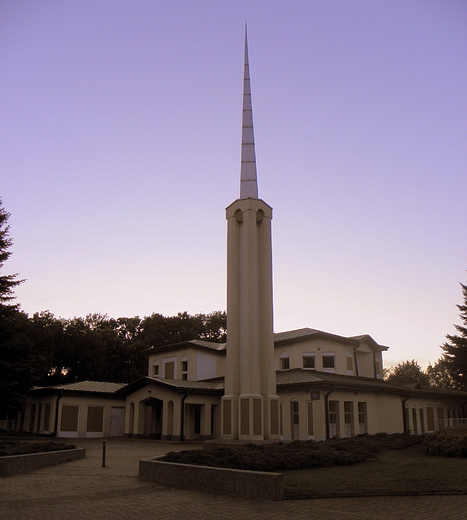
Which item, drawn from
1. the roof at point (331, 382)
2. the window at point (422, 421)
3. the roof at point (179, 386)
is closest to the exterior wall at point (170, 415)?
the roof at point (179, 386)

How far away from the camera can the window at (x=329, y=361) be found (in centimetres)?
3634

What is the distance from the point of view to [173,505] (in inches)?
392

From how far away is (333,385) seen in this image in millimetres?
29109

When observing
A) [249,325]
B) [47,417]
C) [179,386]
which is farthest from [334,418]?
[47,417]

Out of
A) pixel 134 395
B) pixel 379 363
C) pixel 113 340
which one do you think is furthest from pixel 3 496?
pixel 113 340

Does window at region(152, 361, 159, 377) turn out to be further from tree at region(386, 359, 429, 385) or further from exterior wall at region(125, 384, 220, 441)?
tree at region(386, 359, 429, 385)

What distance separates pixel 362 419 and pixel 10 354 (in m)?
22.9

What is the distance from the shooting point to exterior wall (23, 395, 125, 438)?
36.1 m

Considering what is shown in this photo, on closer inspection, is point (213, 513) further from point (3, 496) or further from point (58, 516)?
point (3, 496)

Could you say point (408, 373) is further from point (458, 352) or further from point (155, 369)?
point (155, 369)

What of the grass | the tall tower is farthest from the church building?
the grass

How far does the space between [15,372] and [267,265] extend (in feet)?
57.9

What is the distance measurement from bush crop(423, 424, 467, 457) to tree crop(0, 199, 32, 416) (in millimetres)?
23895

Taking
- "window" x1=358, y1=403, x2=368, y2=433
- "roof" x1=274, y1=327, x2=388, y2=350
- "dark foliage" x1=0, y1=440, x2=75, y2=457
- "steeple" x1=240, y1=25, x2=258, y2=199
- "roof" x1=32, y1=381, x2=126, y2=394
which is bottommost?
"dark foliage" x1=0, y1=440, x2=75, y2=457
